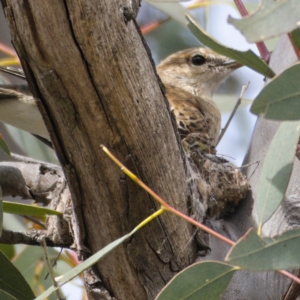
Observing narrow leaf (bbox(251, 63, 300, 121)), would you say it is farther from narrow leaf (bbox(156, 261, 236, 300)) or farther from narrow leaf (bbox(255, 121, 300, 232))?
narrow leaf (bbox(156, 261, 236, 300))

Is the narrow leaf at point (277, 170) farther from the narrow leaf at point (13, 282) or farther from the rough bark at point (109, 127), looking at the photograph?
the narrow leaf at point (13, 282)

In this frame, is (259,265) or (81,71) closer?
(259,265)

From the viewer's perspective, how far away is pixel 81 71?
124 centimetres

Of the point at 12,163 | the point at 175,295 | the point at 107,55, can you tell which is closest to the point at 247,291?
the point at 175,295

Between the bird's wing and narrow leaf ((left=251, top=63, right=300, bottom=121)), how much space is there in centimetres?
166

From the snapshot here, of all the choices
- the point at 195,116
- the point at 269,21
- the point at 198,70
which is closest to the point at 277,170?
the point at 269,21

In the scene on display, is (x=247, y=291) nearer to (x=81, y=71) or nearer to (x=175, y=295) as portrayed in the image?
(x=175, y=295)

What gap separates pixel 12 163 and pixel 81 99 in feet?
4.11

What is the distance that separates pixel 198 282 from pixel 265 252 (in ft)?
0.61

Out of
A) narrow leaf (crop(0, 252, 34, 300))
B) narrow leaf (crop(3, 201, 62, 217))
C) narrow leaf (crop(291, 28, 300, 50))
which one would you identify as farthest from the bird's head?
narrow leaf (crop(291, 28, 300, 50))

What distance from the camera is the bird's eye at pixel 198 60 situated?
145 inches

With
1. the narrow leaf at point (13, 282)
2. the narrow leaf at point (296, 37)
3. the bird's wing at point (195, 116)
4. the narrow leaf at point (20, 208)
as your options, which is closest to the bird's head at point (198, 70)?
the bird's wing at point (195, 116)

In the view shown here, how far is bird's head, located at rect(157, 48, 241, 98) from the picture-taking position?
3600 mm

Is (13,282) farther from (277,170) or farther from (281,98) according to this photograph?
(281,98)
